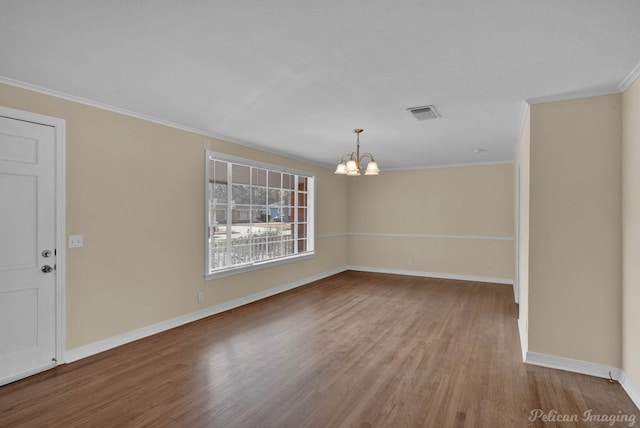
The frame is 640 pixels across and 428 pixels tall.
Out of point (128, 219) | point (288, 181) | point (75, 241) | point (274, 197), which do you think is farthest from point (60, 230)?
point (288, 181)

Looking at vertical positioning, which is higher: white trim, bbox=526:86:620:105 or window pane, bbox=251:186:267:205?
white trim, bbox=526:86:620:105

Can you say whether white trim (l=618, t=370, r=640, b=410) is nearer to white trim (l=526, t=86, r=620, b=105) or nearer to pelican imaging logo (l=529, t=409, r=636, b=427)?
pelican imaging logo (l=529, t=409, r=636, b=427)

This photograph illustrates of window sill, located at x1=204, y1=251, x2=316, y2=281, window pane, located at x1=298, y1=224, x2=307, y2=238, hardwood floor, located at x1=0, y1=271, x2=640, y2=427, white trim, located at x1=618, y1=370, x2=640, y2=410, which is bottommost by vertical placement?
hardwood floor, located at x1=0, y1=271, x2=640, y2=427

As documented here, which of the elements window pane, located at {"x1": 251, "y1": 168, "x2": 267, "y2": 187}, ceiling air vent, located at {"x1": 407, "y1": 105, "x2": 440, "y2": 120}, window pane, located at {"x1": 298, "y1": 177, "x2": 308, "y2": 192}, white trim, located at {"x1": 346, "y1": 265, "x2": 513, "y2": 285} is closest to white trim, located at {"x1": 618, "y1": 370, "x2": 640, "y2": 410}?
ceiling air vent, located at {"x1": 407, "y1": 105, "x2": 440, "y2": 120}

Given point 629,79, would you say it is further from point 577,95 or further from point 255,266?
point 255,266

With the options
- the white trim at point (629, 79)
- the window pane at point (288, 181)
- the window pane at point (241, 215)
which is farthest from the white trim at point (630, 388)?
the window pane at point (288, 181)

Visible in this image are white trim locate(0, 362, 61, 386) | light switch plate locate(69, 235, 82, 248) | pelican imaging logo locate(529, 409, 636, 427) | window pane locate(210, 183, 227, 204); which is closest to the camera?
pelican imaging logo locate(529, 409, 636, 427)

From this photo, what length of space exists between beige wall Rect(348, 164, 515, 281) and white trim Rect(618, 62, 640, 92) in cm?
413

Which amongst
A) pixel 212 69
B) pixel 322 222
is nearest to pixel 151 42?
pixel 212 69

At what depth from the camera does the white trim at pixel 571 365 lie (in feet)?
9.55

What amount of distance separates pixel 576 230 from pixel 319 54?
8.86 ft

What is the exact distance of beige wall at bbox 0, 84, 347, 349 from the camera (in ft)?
10.6

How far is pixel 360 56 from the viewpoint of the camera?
7.61ft

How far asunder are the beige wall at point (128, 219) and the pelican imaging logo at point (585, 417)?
12.4 feet
